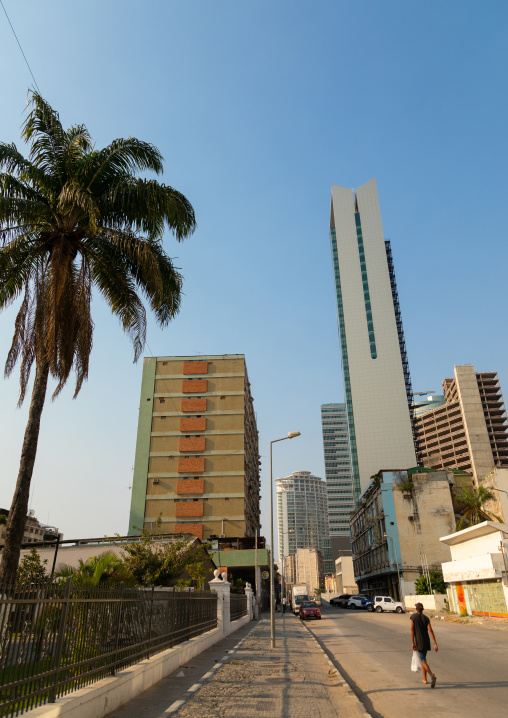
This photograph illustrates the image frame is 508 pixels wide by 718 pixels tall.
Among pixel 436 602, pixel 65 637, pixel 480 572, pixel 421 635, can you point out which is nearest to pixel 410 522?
pixel 436 602

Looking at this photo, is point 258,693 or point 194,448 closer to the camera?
point 258,693

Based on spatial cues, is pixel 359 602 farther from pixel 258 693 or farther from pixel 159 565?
pixel 258 693

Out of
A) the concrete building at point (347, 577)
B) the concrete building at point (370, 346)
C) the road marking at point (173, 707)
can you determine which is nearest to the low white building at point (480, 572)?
the road marking at point (173, 707)

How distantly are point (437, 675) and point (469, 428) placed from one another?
126135 mm

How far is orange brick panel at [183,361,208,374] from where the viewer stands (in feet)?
223

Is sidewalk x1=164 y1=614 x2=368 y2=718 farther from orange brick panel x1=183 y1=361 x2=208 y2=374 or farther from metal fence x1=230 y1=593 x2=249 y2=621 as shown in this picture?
orange brick panel x1=183 y1=361 x2=208 y2=374

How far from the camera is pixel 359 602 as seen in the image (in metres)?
59.8

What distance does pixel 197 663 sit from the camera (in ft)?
43.0

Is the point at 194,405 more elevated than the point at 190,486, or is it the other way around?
→ the point at 194,405

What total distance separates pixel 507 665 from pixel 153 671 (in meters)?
8.82

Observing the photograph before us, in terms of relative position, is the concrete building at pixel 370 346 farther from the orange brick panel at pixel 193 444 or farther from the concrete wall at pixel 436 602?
the concrete wall at pixel 436 602

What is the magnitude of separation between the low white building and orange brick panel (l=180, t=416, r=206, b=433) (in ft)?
118

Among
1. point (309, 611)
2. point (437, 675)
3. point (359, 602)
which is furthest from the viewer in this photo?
point (359, 602)

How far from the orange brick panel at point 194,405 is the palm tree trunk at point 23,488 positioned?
53.2 m
